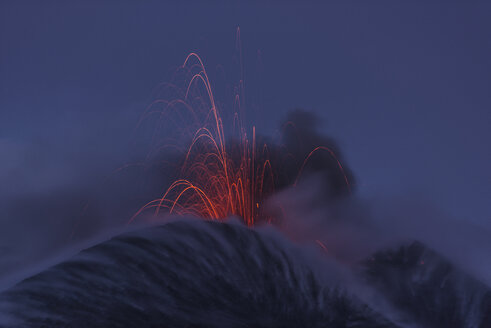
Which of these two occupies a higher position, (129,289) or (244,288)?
(129,289)

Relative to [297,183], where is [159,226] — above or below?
above

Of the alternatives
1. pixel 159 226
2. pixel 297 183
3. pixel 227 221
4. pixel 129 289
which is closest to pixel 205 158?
pixel 227 221

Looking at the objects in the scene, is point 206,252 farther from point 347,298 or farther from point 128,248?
point 347,298

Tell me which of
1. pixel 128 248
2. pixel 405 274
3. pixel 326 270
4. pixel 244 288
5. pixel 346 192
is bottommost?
pixel 346 192

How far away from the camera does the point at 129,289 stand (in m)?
16.4

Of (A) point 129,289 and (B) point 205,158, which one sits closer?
(A) point 129,289

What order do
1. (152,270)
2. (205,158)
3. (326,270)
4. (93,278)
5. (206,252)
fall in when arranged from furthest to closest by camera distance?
(205,158)
(326,270)
(206,252)
(152,270)
(93,278)

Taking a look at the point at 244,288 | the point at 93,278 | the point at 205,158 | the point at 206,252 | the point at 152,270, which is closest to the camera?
the point at 93,278

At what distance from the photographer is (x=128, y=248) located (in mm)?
18656

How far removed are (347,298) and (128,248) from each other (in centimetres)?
1162

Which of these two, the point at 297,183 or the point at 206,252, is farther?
the point at 297,183

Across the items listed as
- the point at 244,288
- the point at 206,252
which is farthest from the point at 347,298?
the point at 206,252

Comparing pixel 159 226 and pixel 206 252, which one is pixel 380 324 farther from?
pixel 159 226

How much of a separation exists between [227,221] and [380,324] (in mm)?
10451
